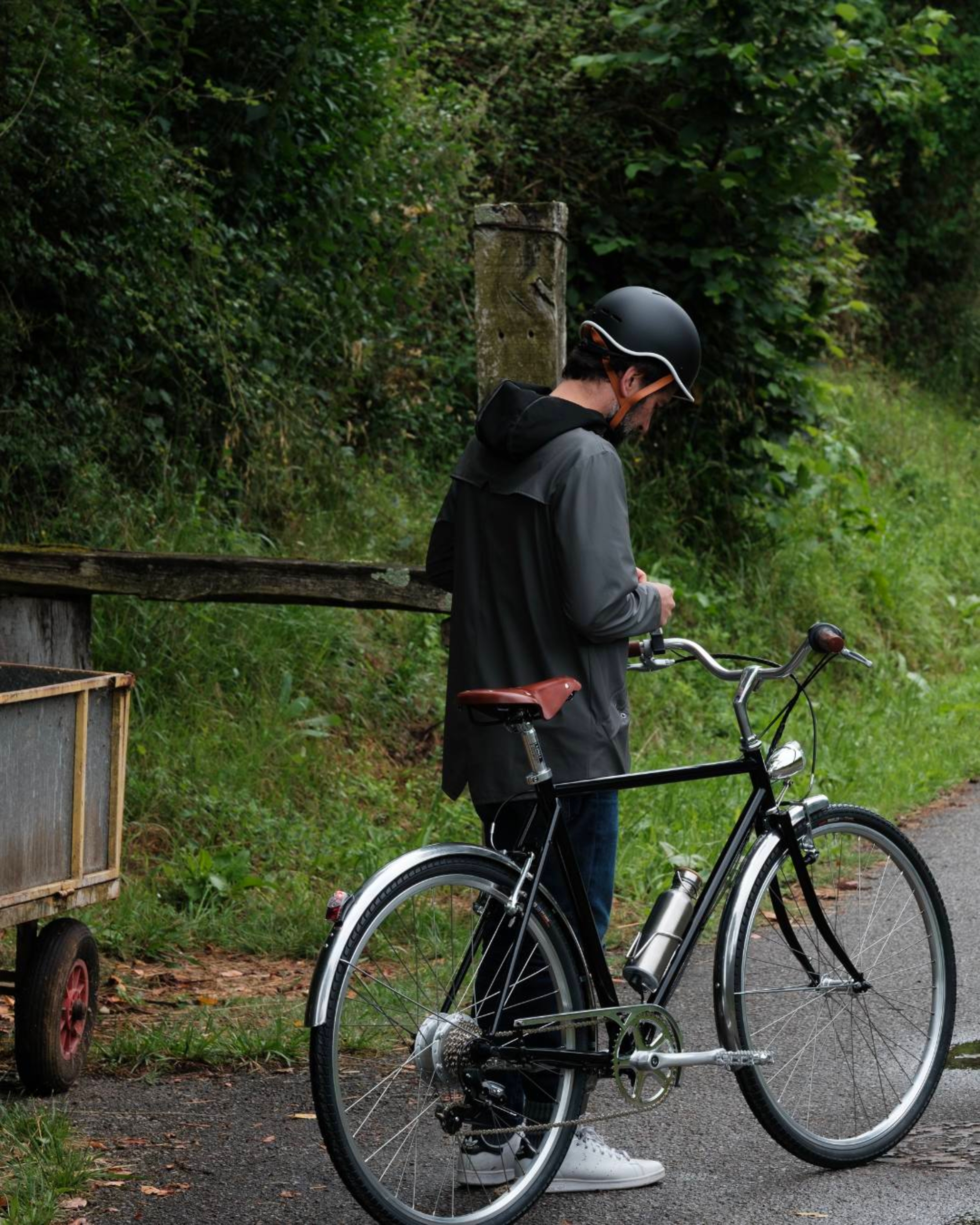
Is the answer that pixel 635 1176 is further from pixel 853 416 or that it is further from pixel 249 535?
pixel 853 416

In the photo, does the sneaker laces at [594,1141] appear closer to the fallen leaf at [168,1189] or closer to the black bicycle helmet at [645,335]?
the fallen leaf at [168,1189]

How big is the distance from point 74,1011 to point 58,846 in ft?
1.74

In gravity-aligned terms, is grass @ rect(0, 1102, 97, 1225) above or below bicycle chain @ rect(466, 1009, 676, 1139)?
below

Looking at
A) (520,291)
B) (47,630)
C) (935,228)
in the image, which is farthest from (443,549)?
(935,228)

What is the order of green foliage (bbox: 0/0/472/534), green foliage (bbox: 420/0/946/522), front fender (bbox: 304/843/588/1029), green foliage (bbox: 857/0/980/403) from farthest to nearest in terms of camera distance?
green foliage (bbox: 857/0/980/403) < green foliage (bbox: 420/0/946/522) < green foliage (bbox: 0/0/472/534) < front fender (bbox: 304/843/588/1029)

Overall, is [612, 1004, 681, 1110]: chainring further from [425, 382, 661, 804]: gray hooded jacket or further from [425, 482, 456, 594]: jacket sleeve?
[425, 482, 456, 594]: jacket sleeve

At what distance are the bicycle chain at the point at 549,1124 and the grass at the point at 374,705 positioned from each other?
1356mm

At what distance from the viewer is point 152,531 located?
830 centimetres

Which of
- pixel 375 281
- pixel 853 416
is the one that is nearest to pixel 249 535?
pixel 375 281

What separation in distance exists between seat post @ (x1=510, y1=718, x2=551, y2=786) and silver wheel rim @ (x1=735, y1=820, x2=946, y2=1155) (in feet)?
2.54

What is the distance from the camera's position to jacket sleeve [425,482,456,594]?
4.12 meters

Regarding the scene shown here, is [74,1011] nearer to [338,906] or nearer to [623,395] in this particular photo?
[338,906]

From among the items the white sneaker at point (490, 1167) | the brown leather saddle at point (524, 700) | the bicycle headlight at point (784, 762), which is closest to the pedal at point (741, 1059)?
the white sneaker at point (490, 1167)

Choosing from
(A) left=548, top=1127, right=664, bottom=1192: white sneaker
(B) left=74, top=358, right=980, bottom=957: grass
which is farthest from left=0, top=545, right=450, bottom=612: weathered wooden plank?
(A) left=548, top=1127, right=664, bottom=1192: white sneaker
